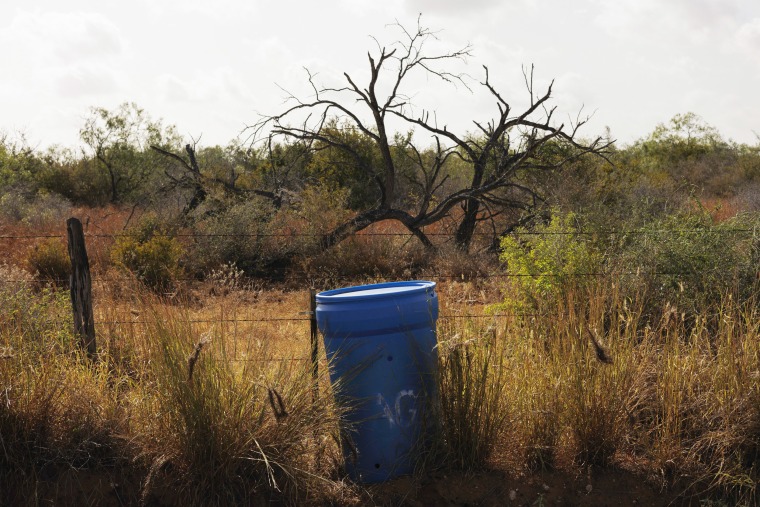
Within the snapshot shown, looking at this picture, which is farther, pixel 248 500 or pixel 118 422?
pixel 118 422

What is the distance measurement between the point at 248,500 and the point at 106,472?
2.83ft

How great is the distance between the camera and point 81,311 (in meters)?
5.42

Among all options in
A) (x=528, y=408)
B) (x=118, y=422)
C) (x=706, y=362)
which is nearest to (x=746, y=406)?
(x=706, y=362)

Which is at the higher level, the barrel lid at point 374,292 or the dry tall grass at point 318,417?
the barrel lid at point 374,292

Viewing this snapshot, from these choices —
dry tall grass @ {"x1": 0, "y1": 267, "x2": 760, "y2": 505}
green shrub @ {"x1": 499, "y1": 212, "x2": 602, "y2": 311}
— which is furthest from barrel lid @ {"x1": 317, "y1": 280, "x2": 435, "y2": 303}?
green shrub @ {"x1": 499, "y1": 212, "x2": 602, "y2": 311}

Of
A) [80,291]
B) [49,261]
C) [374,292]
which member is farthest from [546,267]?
[49,261]

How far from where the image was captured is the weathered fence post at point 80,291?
17.7 ft

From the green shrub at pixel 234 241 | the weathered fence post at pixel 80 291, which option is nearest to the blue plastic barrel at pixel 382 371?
the weathered fence post at pixel 80 291

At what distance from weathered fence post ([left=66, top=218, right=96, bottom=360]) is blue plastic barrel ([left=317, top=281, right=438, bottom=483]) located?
1.98 m

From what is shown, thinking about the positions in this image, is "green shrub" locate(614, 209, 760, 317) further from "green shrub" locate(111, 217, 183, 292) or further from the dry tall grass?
"green shrub" locate(111, 217, 183, 292)

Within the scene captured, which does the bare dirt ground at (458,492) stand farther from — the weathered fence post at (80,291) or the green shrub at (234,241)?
the green shrub at (234,241)

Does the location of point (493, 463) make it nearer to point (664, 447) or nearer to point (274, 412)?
point (664, 447)

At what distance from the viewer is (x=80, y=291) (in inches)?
213

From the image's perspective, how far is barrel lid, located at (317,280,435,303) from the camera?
4121 millimetres
